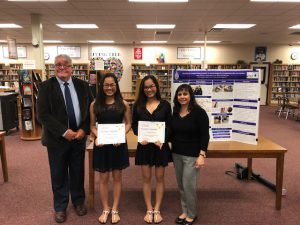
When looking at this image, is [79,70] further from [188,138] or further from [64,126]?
[188,138]

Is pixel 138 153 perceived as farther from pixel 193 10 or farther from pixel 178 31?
pixel 178 31

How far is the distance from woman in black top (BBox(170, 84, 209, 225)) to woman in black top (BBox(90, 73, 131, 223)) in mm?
504


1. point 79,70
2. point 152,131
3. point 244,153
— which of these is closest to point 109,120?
point 152,131

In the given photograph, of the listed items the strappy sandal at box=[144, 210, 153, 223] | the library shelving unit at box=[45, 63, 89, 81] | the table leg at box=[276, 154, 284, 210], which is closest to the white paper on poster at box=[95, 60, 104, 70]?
the strappy sandal at box=[144, 210, 153, 223]

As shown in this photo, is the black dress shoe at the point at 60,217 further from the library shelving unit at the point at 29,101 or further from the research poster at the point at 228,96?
the library shelving unit at the point at 29,101

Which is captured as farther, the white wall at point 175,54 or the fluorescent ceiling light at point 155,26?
the white wall at point 175,54

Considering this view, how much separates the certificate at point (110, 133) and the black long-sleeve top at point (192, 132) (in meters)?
0.51

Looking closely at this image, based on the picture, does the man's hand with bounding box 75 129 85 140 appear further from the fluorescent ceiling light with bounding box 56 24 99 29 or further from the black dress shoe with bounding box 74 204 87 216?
the fluorescent ceiling light with bounding box 56 24 99 29

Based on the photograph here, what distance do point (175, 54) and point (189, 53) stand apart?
2.41 feet

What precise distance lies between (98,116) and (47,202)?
1.45 metres

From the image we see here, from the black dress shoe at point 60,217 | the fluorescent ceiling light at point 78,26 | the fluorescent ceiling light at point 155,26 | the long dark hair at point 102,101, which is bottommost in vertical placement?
the black dress shoe at point 60,217

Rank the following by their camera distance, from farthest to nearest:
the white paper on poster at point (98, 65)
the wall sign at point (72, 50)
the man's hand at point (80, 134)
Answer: the wall sign at point (72, 50) → the white paper on poster at point (98, 65) → the man's hand at point (80, 134)

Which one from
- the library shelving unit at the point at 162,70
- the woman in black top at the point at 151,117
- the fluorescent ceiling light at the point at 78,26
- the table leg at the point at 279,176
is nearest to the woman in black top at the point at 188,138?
the woman in black top at the point at 151,117

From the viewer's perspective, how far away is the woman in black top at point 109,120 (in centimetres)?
239
